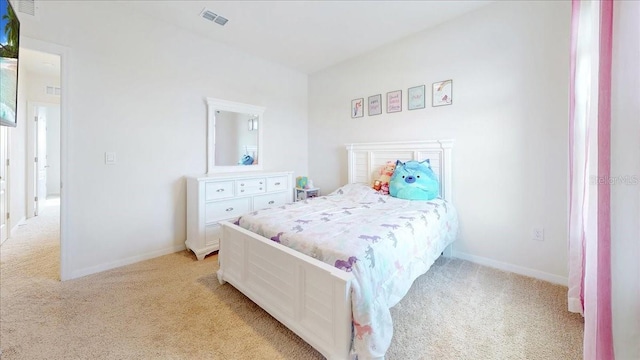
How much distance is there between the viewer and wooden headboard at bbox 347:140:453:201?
2.75m

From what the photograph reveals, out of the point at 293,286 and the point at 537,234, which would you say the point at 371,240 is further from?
the point at 537,234

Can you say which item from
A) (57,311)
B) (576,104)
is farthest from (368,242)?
(57,311)

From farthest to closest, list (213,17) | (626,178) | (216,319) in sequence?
(213,17) → (216,319) → (626,178)

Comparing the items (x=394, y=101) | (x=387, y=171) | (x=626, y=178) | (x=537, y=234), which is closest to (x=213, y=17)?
(x=394, y=101)

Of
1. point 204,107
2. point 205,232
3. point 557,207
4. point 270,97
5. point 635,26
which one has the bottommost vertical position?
point 205,232

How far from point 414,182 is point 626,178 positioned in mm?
1872

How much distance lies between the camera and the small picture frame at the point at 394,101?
125 inches

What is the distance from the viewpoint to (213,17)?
2.72 meters

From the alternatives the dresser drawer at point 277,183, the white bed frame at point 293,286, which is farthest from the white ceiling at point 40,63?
the white bed frame at point 293,286

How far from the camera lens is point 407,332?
Result: 1.59 meters

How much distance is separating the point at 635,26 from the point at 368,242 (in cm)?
130

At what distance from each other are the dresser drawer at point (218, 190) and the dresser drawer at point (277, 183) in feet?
1.89

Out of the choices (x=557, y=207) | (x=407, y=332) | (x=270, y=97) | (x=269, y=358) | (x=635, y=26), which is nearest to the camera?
(x=635, y=26)

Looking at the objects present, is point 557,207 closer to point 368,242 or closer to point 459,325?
point 459,325
